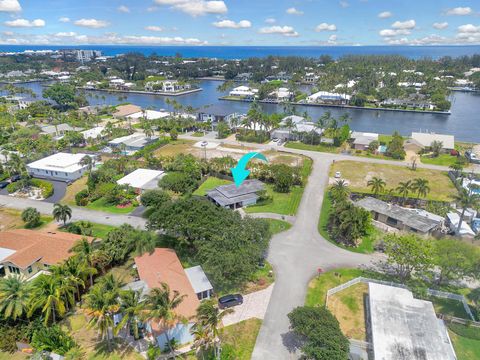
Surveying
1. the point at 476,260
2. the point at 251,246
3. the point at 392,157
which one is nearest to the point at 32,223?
the point at 251,246

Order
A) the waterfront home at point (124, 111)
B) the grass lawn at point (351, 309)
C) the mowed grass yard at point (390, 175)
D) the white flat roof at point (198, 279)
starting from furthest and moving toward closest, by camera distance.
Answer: the waterfront home at point (124, 111)
the mowed grass yard at point (390, 175)
the white flat roof at point (198, 279)
the grass lawn at point (351, 309)

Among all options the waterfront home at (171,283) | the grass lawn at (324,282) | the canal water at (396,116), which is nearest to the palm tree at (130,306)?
the waterfront home at (171,283)

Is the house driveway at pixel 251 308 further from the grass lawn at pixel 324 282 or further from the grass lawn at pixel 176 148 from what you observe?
the grass lawn at pixel 176 148

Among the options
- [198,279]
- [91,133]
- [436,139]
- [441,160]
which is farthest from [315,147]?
[91,133]

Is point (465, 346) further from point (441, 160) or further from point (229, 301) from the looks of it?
point (441, 160)

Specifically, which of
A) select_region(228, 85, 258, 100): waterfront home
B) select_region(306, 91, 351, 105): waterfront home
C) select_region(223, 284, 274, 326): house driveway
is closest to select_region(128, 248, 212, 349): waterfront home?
select_region(223, 284, 274, 326): house driveway

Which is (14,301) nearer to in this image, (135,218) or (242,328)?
(242,328)
